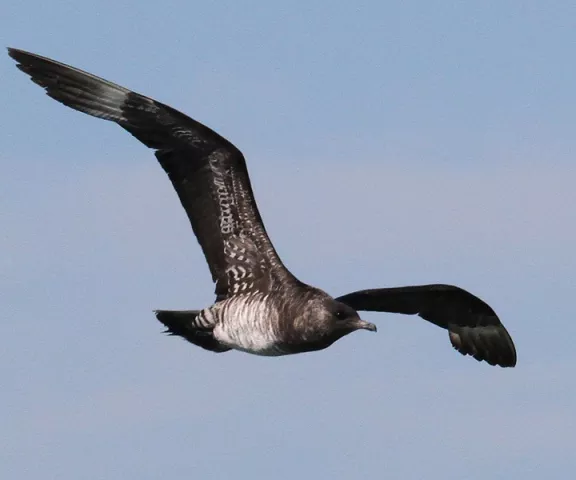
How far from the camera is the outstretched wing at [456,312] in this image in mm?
14273

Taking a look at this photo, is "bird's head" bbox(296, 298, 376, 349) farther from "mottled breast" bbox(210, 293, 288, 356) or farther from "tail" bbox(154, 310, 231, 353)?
"tail" bbox(154, 310, 231, 353)

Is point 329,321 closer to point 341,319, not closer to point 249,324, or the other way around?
point 341,319

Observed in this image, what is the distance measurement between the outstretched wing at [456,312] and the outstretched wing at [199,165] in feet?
4.80

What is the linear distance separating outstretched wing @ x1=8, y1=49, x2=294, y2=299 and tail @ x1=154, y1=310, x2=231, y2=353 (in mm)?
364

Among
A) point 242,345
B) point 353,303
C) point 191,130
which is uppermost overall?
point 191,130

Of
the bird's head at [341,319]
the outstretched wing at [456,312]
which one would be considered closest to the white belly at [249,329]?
the bird's head at [341,319]

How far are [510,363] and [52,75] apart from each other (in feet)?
19.5

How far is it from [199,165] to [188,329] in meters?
1.55

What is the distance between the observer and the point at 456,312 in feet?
49.8

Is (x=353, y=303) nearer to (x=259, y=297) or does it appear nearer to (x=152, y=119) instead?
(x=259, y=297)

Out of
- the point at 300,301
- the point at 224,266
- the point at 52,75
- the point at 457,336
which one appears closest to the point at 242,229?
the point at 224,266

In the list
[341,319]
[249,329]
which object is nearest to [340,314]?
[341,319]

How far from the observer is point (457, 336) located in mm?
15445

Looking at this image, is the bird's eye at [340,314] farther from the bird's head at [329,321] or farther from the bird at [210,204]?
the bird at [210,204]
